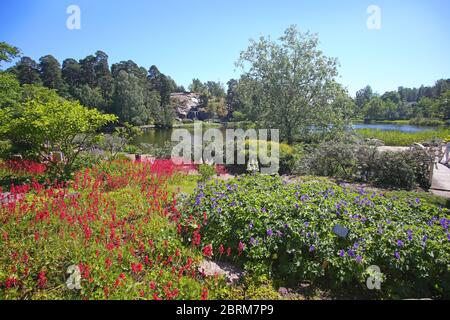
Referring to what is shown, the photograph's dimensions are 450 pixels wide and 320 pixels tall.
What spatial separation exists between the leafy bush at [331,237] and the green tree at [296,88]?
10342 millimetres

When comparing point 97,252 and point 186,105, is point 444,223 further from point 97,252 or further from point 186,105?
point 186,105

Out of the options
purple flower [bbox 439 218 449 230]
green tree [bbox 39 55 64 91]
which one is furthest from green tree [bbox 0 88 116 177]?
green tree [bbox 39 55 64 91]

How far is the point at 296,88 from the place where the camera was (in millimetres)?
14516

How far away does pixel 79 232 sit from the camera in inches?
163

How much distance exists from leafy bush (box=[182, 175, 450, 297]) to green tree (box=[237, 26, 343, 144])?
33.9ft

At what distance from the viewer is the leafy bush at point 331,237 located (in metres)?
3.26

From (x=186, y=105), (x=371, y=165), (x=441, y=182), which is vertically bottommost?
(x=441, y=182)

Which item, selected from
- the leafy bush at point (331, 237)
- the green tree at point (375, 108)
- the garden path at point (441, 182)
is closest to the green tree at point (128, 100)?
the garden path at point (441, 182)

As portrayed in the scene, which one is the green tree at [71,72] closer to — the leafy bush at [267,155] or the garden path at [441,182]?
the leafy bush at [267,155]

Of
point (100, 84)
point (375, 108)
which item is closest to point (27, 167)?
point (100, 84)

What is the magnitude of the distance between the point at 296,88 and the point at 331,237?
40.2 feet

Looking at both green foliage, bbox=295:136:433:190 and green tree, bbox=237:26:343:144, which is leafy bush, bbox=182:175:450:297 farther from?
green tree, bbox=237:26:343:144

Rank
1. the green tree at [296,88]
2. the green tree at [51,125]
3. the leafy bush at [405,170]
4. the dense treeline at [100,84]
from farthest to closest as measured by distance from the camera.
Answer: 1. the dense treeline at [100,84]
2. the green tree at [296,88]
3. the leafy bush at [405,170]
4. the green tree at [51,125]

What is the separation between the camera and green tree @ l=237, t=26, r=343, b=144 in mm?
14336
